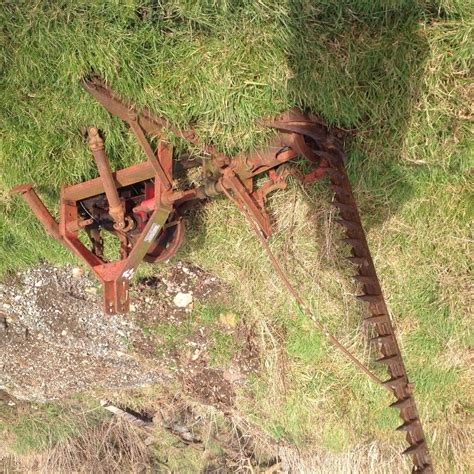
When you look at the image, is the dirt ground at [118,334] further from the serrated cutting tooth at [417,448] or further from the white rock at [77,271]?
the serrated cutting tooth at [417,448]

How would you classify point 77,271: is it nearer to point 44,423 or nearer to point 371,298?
point 44,423

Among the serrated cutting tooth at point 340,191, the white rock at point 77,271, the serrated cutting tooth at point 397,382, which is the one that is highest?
the serrated cutting tooth at point 340,191

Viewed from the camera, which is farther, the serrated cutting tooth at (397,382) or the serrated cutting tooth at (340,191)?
the serrated cutting tooth at (397,382)

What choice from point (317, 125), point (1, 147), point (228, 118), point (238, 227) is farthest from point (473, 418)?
point (1, 147)

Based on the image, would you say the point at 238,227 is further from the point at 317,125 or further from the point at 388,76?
the point at 388,76

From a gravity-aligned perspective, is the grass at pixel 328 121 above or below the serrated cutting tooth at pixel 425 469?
above

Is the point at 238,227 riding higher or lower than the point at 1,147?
lower

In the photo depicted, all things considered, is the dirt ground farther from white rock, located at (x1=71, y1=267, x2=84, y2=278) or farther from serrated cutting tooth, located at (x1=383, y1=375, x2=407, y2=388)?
serrated cutting tooth, located at (x1=383, y1=375, x2=407, y2=388)

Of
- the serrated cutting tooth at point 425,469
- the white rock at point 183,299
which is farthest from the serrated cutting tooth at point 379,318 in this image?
the white rock at point 183,299
